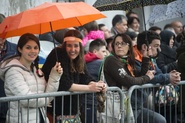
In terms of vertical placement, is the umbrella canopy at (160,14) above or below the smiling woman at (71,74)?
above

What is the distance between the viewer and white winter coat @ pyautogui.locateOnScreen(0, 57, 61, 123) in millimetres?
6238

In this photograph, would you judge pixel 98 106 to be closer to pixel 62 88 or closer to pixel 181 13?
pixel 62 88

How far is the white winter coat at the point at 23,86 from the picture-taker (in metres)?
6.24

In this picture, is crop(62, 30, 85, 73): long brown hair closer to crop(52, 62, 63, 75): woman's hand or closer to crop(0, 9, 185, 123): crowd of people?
crop(0, 9, 185, 123): crowd of people

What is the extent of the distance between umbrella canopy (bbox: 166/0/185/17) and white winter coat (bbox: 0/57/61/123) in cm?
334

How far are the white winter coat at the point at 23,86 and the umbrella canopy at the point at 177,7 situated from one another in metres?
3.34

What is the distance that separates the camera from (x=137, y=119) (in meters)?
7.50

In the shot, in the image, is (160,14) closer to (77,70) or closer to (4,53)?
(77,70)

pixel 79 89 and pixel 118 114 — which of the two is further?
pixel 118 114

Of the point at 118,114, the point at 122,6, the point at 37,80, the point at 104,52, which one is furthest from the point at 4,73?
the point at 122,6

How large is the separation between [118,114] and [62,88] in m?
0.94

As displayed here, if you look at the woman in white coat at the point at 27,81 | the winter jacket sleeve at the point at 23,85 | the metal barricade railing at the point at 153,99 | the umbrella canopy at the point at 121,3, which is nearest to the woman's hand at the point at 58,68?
the woman in white coat at the point at 27,81

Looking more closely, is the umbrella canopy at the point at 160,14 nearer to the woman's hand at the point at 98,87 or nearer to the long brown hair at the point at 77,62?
the long brown hair at the point at 77,62

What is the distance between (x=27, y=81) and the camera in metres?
6.38
